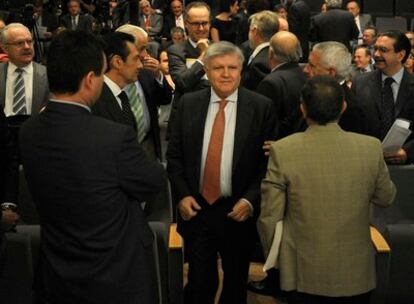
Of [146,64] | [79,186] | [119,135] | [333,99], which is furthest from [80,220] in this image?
[146,64]

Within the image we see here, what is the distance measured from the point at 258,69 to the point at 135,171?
219 centimetres

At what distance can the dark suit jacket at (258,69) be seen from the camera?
4148 millimetres

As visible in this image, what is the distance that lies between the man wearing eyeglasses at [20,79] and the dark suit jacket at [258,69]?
125 cm

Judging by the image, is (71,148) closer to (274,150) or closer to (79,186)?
(79,186)

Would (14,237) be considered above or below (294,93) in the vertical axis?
below

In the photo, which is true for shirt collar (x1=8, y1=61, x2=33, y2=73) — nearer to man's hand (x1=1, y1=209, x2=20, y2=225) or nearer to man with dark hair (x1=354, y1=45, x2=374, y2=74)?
man's hand (x1=1, y1=209, x2=20, y2=225)

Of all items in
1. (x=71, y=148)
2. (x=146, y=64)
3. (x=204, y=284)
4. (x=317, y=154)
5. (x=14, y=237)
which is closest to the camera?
(x=71, y=148)

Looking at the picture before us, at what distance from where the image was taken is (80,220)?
6.96 feet

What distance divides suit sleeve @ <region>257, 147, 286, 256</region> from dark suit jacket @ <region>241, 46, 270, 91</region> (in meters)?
1.66

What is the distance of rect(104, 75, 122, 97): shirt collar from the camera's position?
3.06 metres

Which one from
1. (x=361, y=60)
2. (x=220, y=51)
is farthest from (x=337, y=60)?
(x=361, y=60)

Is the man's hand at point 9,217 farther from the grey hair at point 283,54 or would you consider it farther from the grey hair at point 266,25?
the grey hair at point 266,25

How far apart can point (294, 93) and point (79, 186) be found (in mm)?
1742

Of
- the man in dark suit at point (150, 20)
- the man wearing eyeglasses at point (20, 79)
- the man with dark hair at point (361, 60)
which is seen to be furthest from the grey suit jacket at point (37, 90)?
the man in dark suit at point (150, 20)
